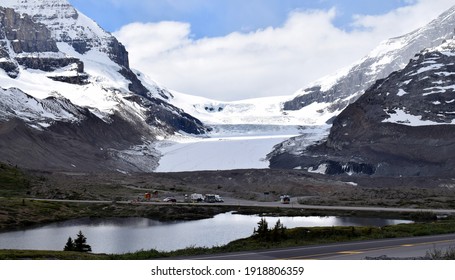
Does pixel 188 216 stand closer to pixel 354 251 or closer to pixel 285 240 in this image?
pixel 285 240

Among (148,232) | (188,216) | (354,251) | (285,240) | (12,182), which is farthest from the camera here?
(12,182)

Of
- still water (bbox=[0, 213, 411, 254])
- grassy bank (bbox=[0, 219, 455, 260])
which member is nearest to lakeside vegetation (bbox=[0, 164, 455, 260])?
grassy bank (bbox=[0, 219, 455, 260])

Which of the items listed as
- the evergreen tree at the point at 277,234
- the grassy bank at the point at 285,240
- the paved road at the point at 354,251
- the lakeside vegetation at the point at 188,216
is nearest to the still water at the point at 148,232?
the lakeside vegetation at the point at 188,216

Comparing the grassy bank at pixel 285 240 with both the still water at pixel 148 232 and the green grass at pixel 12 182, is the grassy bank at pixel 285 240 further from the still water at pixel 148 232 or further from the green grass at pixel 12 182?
the green grass at pixel 12 182

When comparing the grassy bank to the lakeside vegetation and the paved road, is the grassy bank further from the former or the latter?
the paved road

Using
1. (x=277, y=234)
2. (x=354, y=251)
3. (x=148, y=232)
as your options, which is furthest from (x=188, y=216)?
(x=354, y=251)

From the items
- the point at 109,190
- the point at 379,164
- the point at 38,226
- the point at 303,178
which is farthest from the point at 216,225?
the point at 379,164

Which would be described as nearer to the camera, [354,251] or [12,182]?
[354,251]
